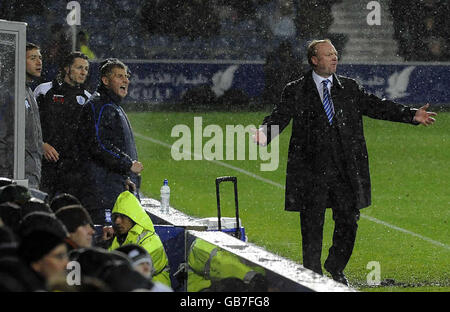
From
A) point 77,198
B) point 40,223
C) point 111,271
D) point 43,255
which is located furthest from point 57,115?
point 43,255

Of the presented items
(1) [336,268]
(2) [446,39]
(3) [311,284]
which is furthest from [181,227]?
(2) [446,39]

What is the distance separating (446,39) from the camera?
3216cm

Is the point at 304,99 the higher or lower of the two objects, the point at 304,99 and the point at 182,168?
the higher

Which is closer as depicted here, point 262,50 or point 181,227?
point 181,227

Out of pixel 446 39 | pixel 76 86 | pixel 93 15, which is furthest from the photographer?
pixel 93 15

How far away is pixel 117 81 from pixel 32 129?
1028mm

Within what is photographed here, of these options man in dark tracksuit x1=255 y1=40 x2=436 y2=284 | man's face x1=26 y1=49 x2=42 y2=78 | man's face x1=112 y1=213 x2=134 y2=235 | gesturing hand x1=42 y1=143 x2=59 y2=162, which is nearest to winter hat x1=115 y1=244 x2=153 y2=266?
man's face x1=112 y1=213 x2=134 y2=235

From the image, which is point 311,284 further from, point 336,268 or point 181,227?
point 336,268

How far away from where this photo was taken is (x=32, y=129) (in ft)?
26.0

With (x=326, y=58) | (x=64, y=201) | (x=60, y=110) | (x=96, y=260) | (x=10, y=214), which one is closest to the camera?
(x=96, y=260)

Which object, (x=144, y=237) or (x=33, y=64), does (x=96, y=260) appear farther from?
(x=33, y=64)

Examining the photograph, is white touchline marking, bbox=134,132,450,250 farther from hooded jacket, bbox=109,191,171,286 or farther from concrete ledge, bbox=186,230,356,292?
concrete ledge, bbox=186,230,356,292

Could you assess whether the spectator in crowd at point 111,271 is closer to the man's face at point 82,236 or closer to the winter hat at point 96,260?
the winter hat at point 96,260

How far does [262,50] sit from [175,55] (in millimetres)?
2740
